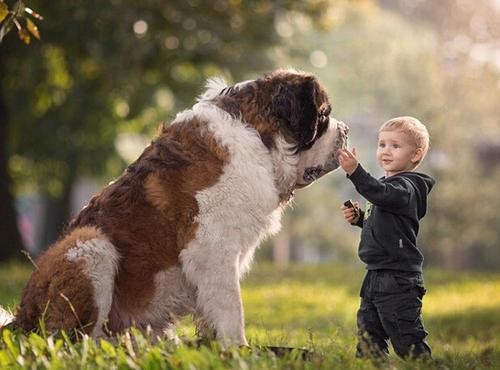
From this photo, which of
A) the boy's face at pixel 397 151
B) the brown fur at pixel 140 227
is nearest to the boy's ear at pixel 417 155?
the boy's face at pixel 397 151

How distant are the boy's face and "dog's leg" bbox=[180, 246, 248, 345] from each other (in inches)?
47.1

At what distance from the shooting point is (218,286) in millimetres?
5645

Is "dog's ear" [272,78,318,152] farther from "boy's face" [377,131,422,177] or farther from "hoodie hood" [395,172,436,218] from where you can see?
"hoodie hood" [395,172,436,218]

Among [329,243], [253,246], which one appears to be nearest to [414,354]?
[253,246]

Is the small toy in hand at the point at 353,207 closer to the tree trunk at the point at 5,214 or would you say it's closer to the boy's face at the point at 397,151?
the boy's face at the point at 397,151

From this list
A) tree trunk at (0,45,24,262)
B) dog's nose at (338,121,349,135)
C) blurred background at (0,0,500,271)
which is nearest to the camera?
dog's nose at (338,121,349,135)

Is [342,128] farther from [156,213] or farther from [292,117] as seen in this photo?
[156,213]

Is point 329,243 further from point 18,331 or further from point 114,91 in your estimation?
point 18,331

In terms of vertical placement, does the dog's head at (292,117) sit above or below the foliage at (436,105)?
below

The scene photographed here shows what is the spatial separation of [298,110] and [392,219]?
920mm

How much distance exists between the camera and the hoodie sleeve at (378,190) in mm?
5691

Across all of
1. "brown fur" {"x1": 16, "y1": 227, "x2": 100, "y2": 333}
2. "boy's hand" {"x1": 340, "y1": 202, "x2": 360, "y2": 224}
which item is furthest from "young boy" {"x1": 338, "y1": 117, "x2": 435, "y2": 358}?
"brown fur" {"x1": 16, "y1": 227, "x2": 100, "y2": 333}

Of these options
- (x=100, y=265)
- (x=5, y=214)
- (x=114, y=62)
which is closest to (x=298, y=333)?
(x=100, y=265)

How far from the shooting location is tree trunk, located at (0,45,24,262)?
17484mm
